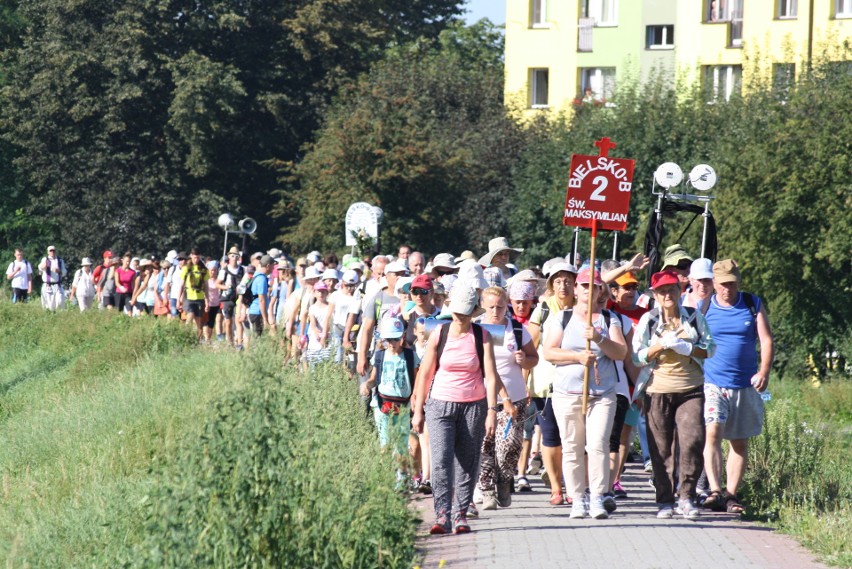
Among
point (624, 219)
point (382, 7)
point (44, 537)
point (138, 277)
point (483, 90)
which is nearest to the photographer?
point (44, 537)

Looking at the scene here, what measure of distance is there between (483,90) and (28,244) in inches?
692

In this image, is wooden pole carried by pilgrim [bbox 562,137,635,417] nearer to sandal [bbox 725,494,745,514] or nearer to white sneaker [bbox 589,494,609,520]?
sandal [bbox 725,494,745,514]

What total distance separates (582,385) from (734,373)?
1245 mm

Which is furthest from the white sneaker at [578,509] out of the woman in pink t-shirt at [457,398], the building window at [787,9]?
the building window at [787,9]

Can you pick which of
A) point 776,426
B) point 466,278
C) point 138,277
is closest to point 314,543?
point 466,278

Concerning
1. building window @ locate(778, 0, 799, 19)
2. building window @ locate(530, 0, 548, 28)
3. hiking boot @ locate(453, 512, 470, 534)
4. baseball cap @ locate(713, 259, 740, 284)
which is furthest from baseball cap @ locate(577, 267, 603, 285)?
building window @ locate(530, 0, 548, 28)

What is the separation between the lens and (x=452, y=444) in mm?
10453

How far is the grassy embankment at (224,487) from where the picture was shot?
26.7 feet

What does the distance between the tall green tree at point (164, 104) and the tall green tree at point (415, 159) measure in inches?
88.8

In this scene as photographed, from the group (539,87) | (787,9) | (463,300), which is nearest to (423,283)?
(463,300)

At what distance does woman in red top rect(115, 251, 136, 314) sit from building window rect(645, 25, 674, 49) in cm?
2289

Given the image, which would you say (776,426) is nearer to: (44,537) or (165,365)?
(44,537)

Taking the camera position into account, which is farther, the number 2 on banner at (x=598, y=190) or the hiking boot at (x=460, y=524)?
the number 2 on banner at (x=598, y=190)

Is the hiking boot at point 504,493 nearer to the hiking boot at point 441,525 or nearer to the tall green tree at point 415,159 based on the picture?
the hiking boot at point 441,525
